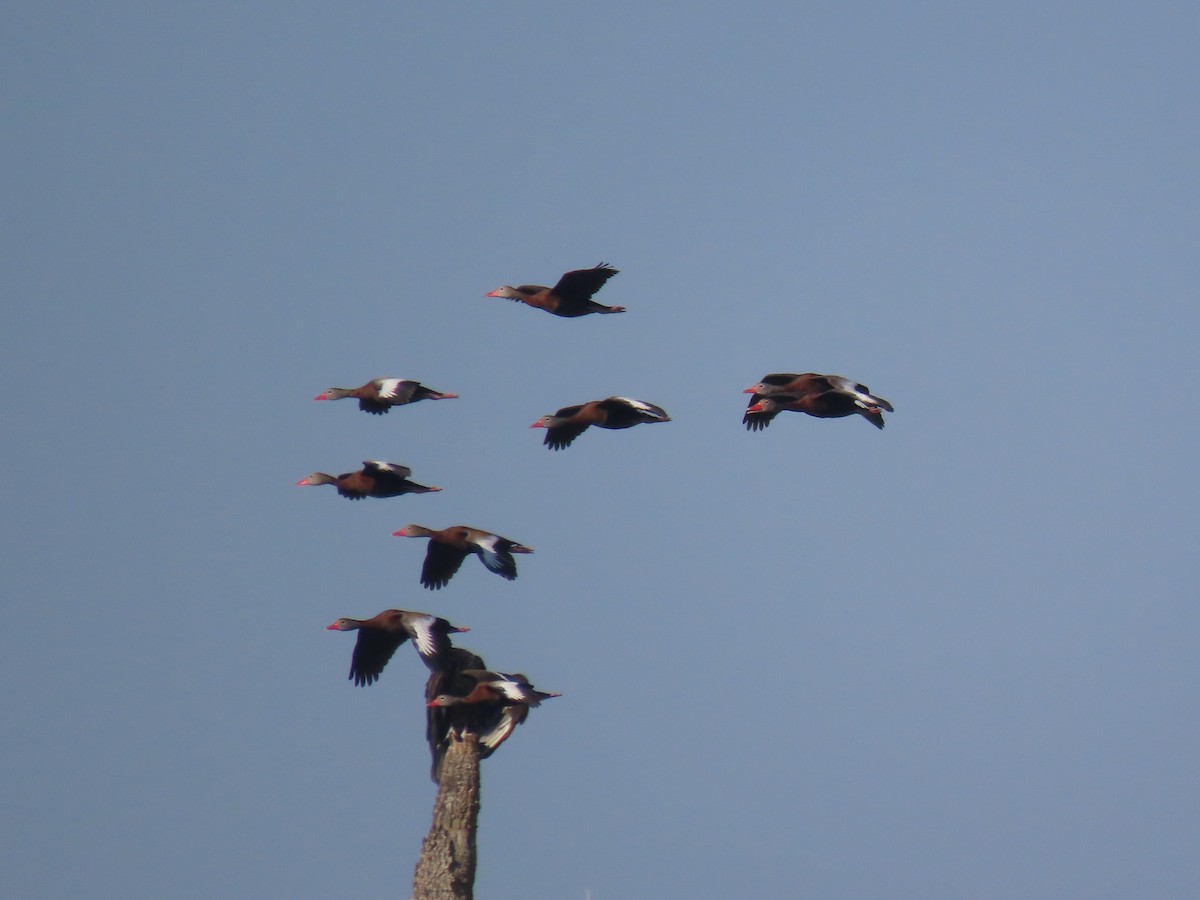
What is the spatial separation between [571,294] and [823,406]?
12.2 ft

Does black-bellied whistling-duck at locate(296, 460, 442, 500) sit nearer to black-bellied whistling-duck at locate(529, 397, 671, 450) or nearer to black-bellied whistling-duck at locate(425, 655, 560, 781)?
black-bellied whistling-duck at locate(529, 397, 671, 450)

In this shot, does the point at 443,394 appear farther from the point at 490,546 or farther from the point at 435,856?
the point at 435,856

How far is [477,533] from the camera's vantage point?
71.2 feet

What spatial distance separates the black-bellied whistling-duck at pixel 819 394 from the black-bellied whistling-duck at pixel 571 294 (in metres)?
2.26

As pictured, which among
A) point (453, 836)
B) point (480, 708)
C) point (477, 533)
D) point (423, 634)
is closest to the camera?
point (453, 836)

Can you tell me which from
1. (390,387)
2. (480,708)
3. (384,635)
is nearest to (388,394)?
(390,387)

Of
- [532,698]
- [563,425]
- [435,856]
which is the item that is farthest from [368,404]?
[435,856]

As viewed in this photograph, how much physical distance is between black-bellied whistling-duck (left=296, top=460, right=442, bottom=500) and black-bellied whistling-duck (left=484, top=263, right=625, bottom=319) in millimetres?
3075

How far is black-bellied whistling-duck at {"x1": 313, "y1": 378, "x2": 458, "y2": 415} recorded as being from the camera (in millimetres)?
22516

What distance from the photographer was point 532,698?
1725 centimetres

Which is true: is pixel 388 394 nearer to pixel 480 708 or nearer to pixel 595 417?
pixel 595 417

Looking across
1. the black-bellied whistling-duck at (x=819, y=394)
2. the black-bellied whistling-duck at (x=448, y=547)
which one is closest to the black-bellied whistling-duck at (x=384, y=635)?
the black-bellied whistling-duck at (x=448, y=547)

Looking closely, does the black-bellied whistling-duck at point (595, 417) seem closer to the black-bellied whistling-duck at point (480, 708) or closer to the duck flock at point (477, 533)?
the duck flock at point (477, 533)

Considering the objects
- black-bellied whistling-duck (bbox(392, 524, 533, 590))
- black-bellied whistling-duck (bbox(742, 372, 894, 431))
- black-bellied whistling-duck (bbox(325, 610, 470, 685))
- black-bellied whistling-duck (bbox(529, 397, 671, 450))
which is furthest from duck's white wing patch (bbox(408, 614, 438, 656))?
black-bellied whistling-duck (bbox(742, 372, 894, 431))
